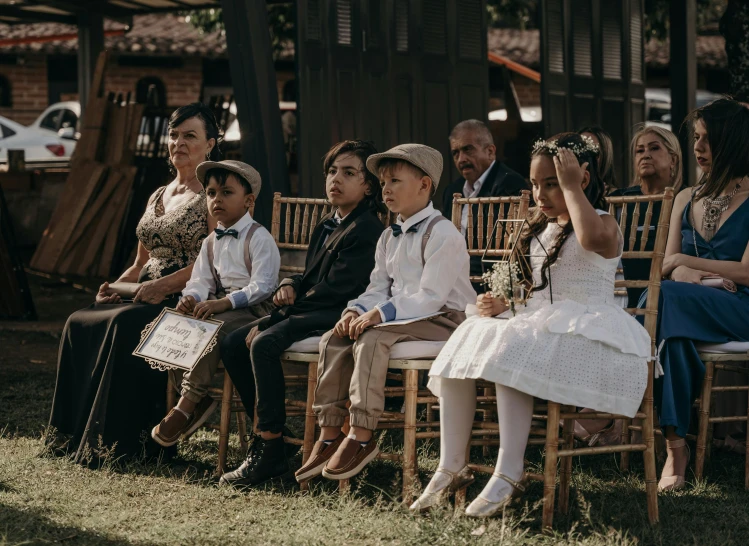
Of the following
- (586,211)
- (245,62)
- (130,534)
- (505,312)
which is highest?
(245,62)

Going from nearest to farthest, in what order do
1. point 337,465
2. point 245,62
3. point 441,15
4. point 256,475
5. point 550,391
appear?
point 550,391, point 337,465, point 256,475, point 245,62, point 441,15

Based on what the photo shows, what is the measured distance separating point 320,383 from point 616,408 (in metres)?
1.18

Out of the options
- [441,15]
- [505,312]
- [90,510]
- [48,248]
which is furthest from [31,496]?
[48,248]

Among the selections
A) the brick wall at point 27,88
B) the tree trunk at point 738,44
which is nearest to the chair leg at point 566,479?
the tree trunk at point 738,44

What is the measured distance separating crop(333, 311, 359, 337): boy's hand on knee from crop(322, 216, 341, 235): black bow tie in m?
0.67

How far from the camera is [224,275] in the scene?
530 cm

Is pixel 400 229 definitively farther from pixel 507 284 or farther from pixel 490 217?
pixel 507 284

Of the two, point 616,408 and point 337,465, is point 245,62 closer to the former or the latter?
point 337,465

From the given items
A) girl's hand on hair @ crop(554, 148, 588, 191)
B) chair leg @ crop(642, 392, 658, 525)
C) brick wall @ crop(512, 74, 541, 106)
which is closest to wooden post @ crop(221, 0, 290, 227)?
girl's hand on hair @ crop(554, 148, 588, 191)

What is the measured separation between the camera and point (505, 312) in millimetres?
4320

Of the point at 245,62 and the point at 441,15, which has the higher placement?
the point at 441,15

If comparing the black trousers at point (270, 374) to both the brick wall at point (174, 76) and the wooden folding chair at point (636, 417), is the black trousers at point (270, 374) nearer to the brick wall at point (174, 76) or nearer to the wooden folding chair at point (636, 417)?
the wooden folding chair at point (636, 417)

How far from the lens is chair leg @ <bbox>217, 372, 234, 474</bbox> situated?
502 centimetres

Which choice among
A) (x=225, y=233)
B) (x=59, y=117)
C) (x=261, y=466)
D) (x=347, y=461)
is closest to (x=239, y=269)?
(x=225, y=233)
